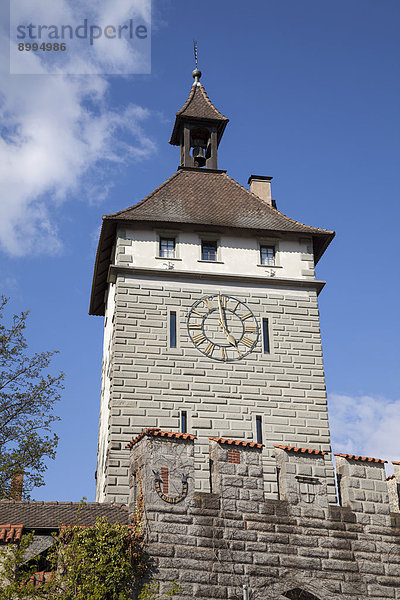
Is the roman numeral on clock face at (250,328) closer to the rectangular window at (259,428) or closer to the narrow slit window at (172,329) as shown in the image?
the narrow slit window at (172,329)

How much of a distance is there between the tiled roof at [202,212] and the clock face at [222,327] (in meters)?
2.54

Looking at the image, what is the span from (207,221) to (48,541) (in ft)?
39.9

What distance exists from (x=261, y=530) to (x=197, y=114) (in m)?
18.9

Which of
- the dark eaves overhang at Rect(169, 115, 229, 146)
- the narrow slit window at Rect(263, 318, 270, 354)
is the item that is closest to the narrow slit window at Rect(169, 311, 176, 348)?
the narrow slit window at Rect(263, 318, 270, 354)

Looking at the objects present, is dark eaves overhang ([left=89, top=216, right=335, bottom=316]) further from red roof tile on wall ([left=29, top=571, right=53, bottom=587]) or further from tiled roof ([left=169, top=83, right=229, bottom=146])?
red roof tile on wall ([left=29, top=571, right=53, bottom=587])

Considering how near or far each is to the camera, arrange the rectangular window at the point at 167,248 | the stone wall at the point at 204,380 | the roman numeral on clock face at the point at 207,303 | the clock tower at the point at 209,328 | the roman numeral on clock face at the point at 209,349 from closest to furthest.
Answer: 1. the stone wall at the point at 204,380
2. the clock tower at the point at 209,328
3. the roman numeral on clock face at the point at 209,349
4. the roman numeral on clock face at the point at 207,303
5. the rectangular window at the point at 167,248

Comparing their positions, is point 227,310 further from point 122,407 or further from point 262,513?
point 262,513

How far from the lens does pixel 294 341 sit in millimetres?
24906

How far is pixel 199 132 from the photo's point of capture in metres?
31.4

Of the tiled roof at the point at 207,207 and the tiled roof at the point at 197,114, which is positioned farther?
the tiled roof at the point at 197,114

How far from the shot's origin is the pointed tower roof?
102ft

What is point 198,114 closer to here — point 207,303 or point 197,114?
point 197,114

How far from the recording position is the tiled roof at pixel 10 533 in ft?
50.7

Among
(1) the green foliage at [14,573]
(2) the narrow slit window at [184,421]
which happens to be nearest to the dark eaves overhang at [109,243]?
(2) the narrow slit window at [184,421]
